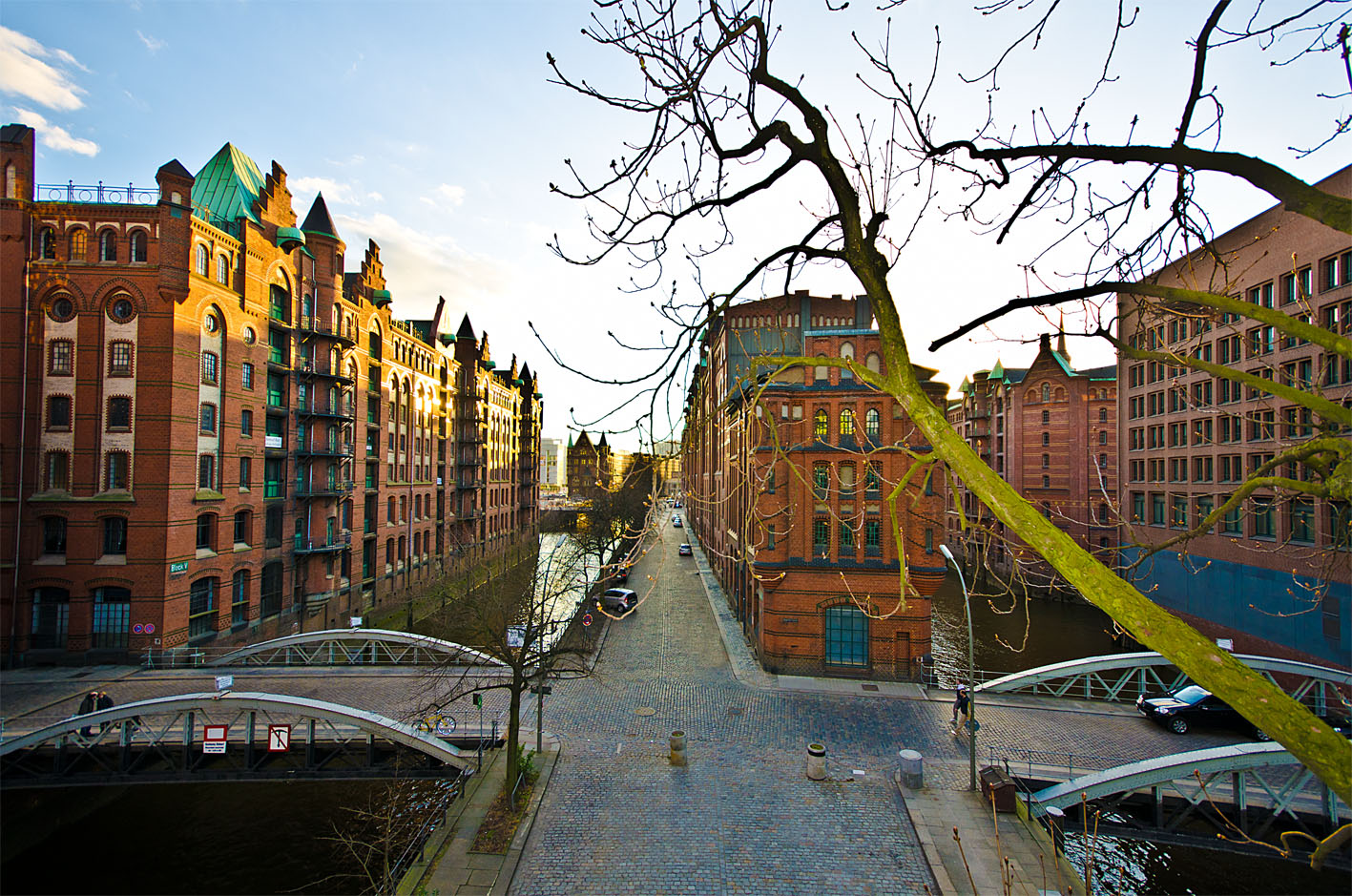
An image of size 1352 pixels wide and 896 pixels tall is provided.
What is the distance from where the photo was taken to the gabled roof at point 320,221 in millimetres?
33344

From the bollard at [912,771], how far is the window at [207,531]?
27784 mm

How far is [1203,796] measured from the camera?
45.1ft

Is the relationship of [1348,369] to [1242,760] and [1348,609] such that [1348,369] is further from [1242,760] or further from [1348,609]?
[1242,760]

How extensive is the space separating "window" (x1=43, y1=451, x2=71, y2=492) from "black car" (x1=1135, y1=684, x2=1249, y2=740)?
39944mm

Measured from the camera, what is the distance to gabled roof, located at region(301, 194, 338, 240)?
1313 inches

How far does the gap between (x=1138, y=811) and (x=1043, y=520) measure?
66.1ft

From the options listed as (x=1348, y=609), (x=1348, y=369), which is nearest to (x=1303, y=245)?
(x=1348, y=369)

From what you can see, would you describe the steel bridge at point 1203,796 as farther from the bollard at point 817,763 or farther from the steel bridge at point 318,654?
the steel bridge at point 318,654

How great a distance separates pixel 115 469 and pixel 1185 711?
3906 cm

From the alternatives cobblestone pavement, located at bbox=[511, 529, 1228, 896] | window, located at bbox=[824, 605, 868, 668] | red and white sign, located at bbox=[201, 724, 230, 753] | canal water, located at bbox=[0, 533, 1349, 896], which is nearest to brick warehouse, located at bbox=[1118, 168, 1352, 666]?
canal water, located at bbox=[0, 533, 1349, 896]

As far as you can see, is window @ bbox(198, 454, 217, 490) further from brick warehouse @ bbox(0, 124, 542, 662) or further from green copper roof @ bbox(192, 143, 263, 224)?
green copper roof @ bbox(192, 143, 263, 224)

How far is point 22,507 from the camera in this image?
23.6 m

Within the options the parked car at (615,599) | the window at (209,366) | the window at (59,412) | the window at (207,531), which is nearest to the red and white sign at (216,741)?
the window at (207,531)

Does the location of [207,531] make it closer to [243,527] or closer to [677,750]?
[243,527]
